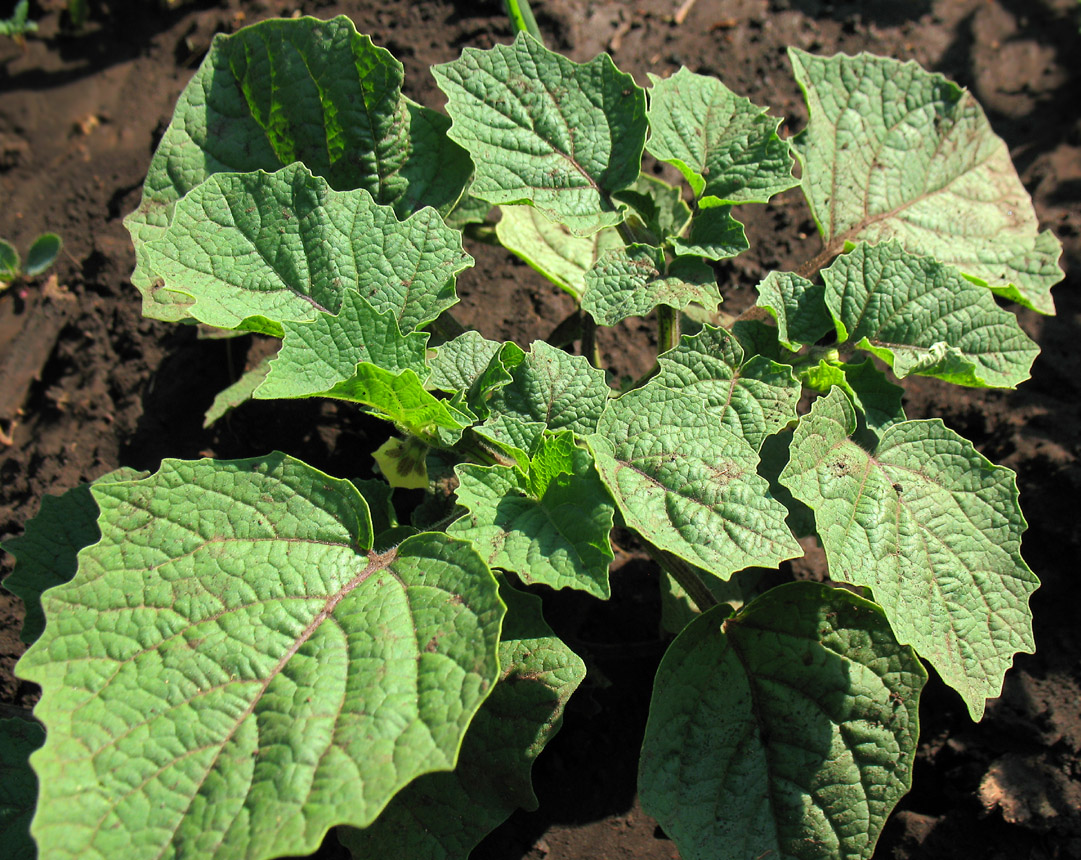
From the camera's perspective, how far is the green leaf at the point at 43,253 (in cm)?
343

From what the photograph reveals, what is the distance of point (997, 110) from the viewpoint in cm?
401

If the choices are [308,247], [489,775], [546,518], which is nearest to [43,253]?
[308,247]

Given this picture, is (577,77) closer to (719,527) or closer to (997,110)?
(719,527)

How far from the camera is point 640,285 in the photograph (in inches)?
96.9

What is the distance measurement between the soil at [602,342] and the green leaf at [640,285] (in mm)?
960

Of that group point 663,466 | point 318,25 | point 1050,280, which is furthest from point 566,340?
point 1050,280

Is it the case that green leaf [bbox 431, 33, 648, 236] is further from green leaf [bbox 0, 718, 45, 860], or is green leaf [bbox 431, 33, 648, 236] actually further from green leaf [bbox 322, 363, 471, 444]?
green leaf [bbox 0, 718, 45, 860]

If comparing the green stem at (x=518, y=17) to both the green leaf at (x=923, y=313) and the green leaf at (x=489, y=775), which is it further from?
the green leaf at (x=489, y=775)

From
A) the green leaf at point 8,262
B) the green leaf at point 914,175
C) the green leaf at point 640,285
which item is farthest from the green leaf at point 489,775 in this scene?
the green leaf at point 8,262

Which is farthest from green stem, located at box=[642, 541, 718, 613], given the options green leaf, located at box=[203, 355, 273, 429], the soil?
green leaf, located at box=[203, 355, 273, 429]

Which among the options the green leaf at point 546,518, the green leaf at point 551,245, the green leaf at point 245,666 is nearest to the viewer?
the green leaf at point 245,666

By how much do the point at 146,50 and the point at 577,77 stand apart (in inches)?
109

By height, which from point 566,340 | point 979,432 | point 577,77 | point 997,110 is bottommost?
point 566,340

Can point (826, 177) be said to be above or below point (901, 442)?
above
